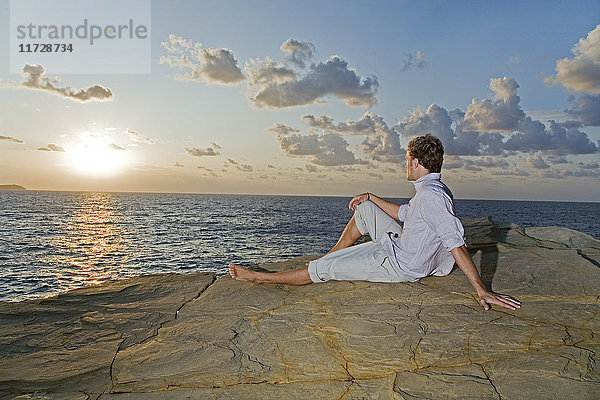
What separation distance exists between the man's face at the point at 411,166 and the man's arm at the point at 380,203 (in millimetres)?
673

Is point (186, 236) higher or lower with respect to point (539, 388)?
lower

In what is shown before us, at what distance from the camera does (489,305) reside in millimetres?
4371

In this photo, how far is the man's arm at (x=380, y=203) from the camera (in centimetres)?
541

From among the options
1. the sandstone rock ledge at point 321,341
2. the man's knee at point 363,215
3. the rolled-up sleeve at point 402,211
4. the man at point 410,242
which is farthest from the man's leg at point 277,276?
the rolled-up sleeve at point 402,211

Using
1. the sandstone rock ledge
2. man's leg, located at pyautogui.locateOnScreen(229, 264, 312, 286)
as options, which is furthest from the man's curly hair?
man's leg, located at pyautogui.locateOnScreen(229, 264, 312, 286)

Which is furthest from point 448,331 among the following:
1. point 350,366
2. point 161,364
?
point 161,364

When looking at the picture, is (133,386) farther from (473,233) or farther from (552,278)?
(473,233)

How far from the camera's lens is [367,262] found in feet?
16.4

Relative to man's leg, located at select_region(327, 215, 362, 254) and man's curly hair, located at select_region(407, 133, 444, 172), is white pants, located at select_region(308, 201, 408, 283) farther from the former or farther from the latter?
man's curly hair, located at select_region(407, 133, 444, 172)

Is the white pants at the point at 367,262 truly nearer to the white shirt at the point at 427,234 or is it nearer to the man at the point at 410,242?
the man at the point at 410,242

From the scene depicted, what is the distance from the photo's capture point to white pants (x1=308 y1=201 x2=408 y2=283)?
498 cm

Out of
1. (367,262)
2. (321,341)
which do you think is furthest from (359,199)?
(321,341)

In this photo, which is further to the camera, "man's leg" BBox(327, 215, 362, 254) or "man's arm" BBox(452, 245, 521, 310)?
"man's leg" BBox(327, 215, 362, 254)

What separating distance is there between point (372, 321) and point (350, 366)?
0.76 meters
